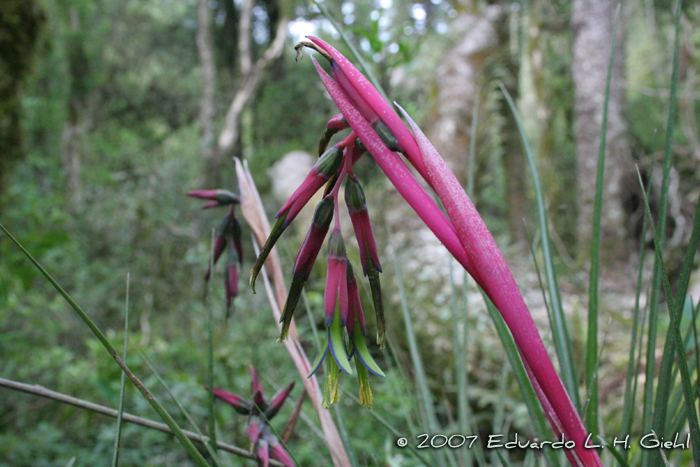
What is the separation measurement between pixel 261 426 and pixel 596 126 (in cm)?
299

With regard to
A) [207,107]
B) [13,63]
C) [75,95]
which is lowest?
[13,63]

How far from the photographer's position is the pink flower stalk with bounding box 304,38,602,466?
220mm

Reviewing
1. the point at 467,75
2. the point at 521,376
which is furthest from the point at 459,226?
the point at 467,75

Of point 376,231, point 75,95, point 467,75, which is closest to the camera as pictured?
point 376,231

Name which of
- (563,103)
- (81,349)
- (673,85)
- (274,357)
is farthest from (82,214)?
(563,103)

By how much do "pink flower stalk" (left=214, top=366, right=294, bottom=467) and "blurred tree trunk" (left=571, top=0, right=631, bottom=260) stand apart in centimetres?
268

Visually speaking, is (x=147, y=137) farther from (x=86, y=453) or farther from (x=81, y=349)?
(x=86, y=453)

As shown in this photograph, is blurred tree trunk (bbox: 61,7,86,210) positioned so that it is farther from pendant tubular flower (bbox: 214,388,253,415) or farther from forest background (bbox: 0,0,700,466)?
pendant tubular flower (bbox: 214,388,253,415)

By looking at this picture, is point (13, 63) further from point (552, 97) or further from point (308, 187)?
point (552, 97)

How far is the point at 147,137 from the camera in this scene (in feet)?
28.9

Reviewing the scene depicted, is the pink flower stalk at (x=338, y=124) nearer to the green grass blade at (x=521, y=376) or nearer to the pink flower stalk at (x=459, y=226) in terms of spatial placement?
the pink flower stalk at (x=459, y=226)

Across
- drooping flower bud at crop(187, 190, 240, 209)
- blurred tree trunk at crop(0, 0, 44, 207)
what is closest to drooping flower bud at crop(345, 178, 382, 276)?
drooping flower bud at crop(187, 190, 240, 209)

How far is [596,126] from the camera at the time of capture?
8.98 ft

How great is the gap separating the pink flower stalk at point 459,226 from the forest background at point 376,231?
199 mm
